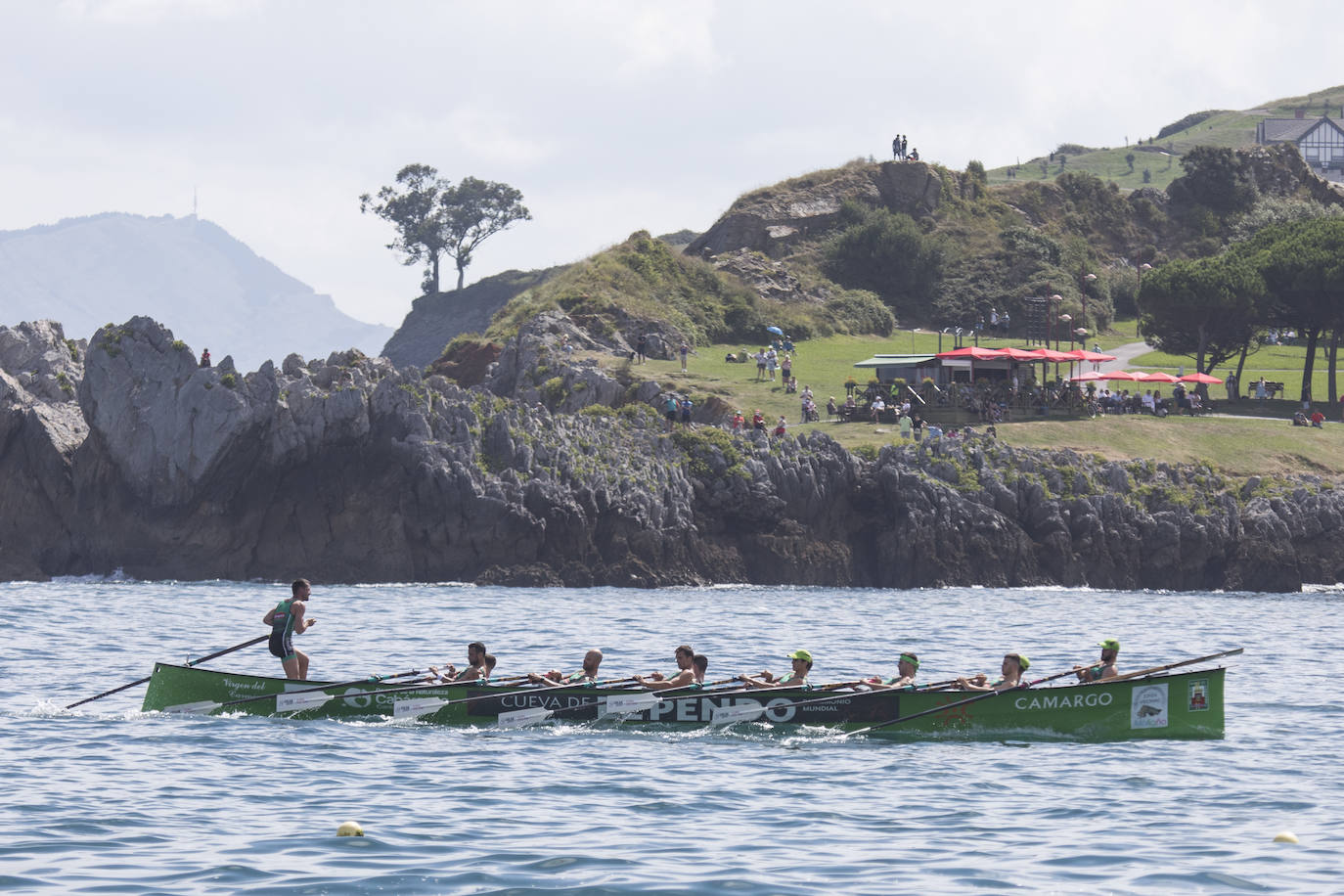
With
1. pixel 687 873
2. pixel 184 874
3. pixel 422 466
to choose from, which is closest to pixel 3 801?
pixel 184 874

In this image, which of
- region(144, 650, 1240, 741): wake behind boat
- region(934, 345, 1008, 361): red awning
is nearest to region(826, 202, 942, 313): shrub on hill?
region(934, 345, 1008, 361): red awning

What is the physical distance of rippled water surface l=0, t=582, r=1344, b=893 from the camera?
18797 millimetres

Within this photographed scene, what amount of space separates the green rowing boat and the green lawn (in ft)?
147

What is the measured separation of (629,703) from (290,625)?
22.1 ft

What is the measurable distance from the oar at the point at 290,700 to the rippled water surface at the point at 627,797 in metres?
0.39

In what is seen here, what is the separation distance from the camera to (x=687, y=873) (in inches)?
739

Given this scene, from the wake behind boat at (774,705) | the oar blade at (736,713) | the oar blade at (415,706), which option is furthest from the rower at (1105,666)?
the oar blade at (415,706)

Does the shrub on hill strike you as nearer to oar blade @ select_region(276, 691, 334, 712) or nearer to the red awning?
the red awning

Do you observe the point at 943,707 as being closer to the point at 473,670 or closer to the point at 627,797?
the point at 627,797

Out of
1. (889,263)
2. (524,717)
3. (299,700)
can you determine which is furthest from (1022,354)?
(299,700)

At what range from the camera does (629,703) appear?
99.1ft

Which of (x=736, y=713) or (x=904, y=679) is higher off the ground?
(x=904, y=679)

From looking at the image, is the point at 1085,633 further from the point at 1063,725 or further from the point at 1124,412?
the point at 1124,412

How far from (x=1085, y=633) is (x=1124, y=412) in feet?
128
